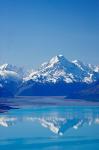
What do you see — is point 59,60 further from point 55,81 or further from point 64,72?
point 55,81

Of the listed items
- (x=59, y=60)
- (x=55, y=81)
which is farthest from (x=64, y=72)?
(x=55, y=81)

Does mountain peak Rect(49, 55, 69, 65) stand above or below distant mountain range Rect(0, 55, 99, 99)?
above

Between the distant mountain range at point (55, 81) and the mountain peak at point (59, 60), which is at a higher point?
the mountain peak at point (59, 60)

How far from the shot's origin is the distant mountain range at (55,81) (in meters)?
75.7

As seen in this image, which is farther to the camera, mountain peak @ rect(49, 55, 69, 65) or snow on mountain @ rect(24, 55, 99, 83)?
mountain peak @ rect(49, 55, 69, 65)

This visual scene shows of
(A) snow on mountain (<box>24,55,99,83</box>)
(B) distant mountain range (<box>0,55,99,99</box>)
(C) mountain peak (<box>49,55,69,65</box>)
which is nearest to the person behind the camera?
(B) distant mountain range (<box>0,55,99,99</box>)

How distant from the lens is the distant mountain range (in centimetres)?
7565

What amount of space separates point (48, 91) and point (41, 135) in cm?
6242

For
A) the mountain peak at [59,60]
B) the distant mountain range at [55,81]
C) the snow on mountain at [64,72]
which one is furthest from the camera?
the mountain peak at [59,60]

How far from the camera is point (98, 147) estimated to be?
53.6ft

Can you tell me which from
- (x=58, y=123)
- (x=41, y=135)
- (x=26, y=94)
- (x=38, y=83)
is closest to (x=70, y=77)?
(x=38, y=83)

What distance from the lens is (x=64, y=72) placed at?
10062cm

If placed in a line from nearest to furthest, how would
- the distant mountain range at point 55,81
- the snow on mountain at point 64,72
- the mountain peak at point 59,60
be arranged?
1. the distant mountain range at point 55,81
2. the snow on mountain at point 64,72
3. the mountain peak at point 59,60

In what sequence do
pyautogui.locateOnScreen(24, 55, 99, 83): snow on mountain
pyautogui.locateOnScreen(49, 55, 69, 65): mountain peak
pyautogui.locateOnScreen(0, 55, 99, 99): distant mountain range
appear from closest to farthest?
pyautogui.locateOnScreen(0, 55, 99, 99): distant mountain range < pyautogui.locateOnScreen(24, 55, 99, 83): snow on mountain < pyautogui.locateOnScreen(49, 55, 69, 65): mountain peak
